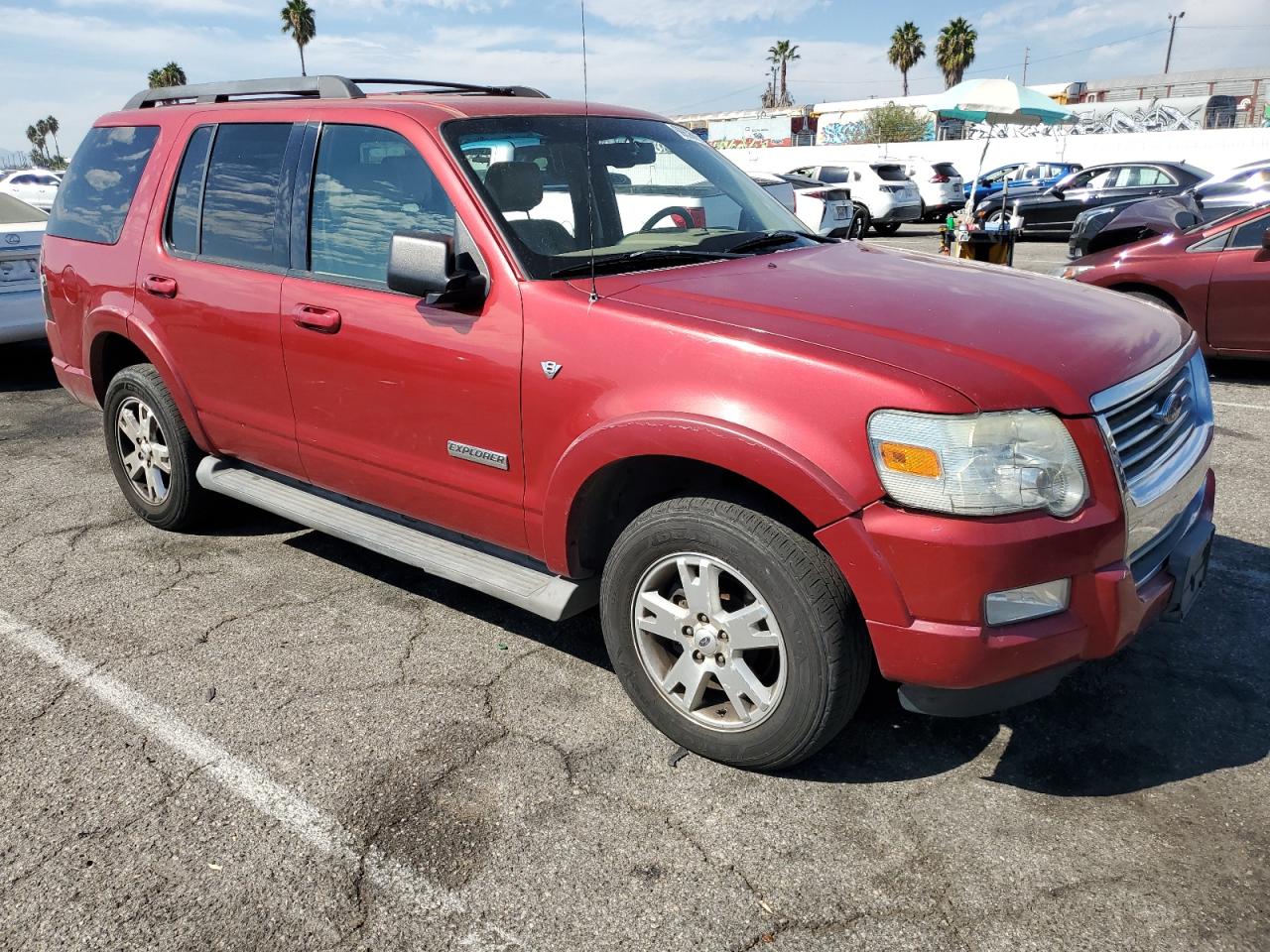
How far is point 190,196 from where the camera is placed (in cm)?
438

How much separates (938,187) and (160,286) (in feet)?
77.5

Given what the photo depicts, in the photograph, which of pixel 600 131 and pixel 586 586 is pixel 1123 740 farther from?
pixel 600 131

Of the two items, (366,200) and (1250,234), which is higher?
(366,200)

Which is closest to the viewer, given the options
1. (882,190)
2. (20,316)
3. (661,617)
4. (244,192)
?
(661,617)

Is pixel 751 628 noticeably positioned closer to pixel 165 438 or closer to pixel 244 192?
pixel 244 192

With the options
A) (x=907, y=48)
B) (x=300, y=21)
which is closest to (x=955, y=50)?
(x=907, y=48)

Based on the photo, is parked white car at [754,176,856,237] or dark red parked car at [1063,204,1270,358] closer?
dark red parked car at [1063,204,1270,358]

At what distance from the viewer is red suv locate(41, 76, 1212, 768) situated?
2498 millimetres

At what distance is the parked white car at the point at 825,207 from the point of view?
17141 mm

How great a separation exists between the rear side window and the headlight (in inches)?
151

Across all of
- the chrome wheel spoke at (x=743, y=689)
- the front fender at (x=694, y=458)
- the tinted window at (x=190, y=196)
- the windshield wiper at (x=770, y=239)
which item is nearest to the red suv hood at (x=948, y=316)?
the windshield wiper at (x=770, y=239)

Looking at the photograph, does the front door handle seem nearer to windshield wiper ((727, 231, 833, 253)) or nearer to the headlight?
windshield wiper ((727, 231, 833, 253))

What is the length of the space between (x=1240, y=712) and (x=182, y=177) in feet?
15.0

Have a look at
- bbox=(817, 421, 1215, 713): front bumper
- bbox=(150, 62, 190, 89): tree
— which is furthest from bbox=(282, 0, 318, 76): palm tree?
bbox=(817, 421, 1215, 713): front bumper
